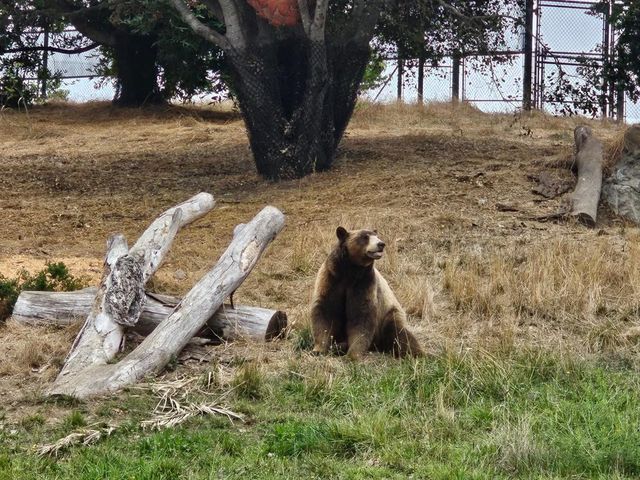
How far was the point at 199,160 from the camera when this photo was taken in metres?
18.7

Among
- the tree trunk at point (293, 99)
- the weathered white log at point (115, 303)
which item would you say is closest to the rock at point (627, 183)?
the tree trunk at point (293, 99)

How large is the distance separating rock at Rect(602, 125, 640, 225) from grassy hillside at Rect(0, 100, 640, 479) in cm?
30

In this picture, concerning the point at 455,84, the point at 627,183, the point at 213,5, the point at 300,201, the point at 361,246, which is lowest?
the point at 300,201

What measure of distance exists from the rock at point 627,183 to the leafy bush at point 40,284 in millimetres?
7401

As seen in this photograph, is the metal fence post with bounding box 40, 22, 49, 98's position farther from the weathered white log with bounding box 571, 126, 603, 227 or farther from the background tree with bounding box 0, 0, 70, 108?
the weathered white log with bounding box 571, 126, 603, 227

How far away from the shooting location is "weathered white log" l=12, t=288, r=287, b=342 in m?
9.30

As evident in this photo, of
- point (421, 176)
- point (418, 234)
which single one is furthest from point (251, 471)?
point (421, 176)

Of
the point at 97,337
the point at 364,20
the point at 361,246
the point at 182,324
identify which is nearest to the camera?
the point at 97,337

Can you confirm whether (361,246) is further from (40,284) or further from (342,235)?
(40,284)

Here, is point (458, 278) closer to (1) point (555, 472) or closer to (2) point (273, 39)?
(1) point (555, 472)

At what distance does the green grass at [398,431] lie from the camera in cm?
633

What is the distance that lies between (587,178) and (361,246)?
21.5 feet

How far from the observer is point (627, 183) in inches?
582

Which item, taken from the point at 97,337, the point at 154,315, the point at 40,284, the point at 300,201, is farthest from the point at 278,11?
the point at 97,337
